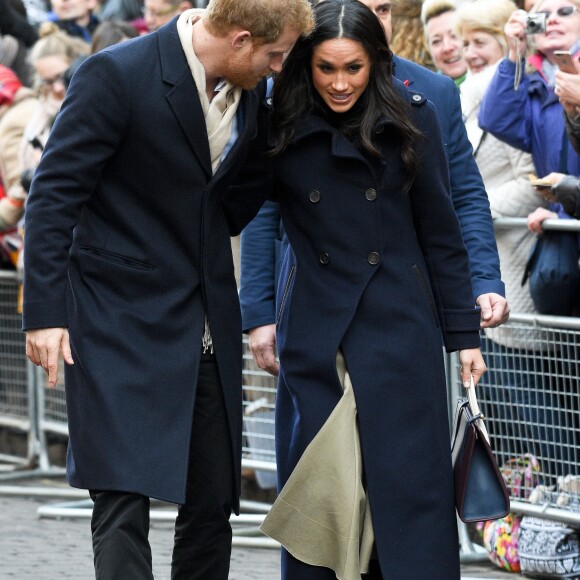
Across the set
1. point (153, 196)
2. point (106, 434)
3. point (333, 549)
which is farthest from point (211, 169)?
point (333, 549)

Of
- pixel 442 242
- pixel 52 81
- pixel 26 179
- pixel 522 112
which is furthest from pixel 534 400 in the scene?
pixel 52 81

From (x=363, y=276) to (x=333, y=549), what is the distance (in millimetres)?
798

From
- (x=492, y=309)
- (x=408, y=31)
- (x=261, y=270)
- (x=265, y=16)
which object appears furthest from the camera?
(x=408, y=31)

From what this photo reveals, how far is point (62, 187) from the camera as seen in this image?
4.21m

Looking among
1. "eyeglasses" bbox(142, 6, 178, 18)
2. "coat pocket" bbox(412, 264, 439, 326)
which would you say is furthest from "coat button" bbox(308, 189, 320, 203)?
"eyeglasses" bbox(142, 6, 178, 18)

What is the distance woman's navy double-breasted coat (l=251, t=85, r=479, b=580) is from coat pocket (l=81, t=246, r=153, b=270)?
49 centimetres

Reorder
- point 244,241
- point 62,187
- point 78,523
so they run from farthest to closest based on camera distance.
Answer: point 78,523, point 244,241, point 62,187

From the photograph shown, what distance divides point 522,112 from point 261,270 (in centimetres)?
177

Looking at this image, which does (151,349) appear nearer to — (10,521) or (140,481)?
(140,481)

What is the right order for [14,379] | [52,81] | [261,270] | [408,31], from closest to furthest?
[261,270], [408,31], [52,81], [14,379]

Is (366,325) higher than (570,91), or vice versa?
(570,91)

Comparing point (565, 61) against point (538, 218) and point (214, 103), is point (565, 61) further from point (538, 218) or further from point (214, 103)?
point (214, 103)

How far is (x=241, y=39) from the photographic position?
421cm

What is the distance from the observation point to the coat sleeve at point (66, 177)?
4.20 m
